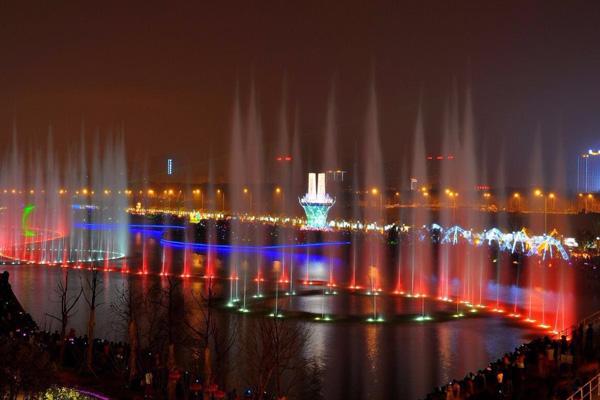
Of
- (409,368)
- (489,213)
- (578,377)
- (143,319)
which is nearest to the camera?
(578,377)

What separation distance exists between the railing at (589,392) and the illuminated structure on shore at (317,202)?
4899 centimetres

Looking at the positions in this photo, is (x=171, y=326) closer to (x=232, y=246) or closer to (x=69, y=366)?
(x=69, y=366)

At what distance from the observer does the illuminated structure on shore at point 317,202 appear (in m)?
58.5

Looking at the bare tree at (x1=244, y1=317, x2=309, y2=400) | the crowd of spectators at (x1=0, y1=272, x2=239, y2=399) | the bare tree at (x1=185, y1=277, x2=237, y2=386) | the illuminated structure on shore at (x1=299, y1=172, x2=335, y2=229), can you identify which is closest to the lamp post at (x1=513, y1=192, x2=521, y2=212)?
the illuminated structure on shore at (x1=299, y1=172, x2=335, y2=229)

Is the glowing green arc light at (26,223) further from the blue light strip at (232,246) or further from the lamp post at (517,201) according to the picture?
the lamp post at (517,201)

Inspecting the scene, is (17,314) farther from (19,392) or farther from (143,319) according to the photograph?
(19,392)

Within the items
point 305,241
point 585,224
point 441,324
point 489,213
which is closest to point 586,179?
point 489,213

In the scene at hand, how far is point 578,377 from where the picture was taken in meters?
10.1

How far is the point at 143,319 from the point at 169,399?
6.98m

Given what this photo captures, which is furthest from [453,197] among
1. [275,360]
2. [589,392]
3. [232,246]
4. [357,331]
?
[589,392]

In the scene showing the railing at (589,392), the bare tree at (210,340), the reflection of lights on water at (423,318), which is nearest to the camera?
the railing at (589,392)

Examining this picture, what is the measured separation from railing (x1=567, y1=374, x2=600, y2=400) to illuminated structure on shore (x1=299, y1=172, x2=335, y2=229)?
49.0 metres

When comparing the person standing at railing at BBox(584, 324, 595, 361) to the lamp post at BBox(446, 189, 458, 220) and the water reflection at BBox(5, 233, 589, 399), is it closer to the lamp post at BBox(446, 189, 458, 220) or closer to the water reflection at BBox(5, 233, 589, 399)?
the water reflection at BBox(5, 233, 589, 399)

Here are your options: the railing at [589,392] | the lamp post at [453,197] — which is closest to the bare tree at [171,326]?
the railing at [589,392]
